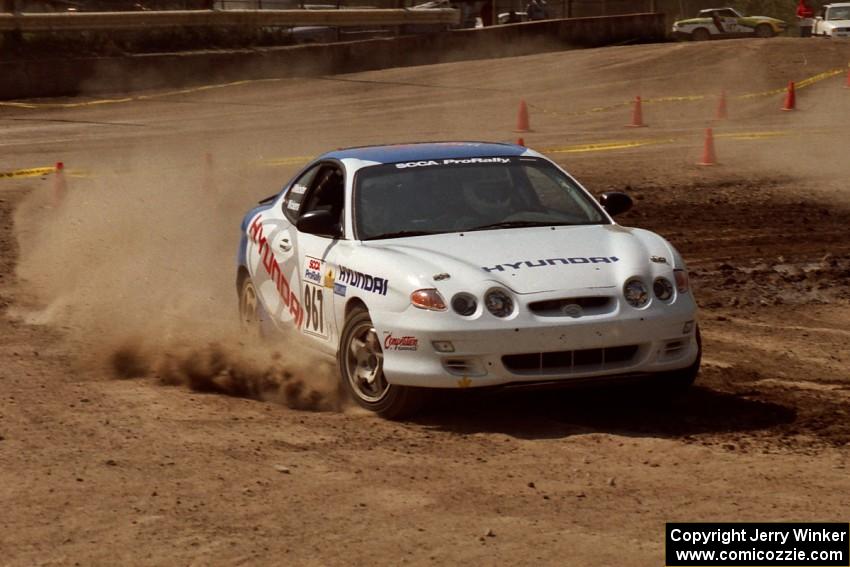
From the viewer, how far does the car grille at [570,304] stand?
304 inches

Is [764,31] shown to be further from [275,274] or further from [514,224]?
[514,224]

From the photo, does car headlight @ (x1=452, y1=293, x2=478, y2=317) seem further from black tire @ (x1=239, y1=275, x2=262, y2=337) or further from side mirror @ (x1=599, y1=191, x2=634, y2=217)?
black tire @ (x1=239, y1=275, x2=262, y2=337)

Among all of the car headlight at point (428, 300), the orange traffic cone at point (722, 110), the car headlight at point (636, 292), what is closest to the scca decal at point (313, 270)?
the car headlight at point (428, 300)

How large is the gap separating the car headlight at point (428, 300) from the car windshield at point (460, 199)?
2.91ft

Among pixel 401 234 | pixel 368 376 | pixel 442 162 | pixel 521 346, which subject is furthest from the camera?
pixel 442 162

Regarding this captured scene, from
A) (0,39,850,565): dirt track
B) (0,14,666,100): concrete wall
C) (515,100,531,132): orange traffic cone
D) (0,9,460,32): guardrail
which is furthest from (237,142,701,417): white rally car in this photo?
(0,9,460,32): guardrail

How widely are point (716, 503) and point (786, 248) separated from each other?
346 inches

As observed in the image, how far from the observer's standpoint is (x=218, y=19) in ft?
112

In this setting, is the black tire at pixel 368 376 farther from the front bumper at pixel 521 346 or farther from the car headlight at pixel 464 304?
the car headlight at pixel 464 304

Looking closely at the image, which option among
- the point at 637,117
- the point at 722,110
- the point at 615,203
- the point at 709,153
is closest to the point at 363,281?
the point at 615,203

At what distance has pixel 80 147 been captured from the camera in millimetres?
23297

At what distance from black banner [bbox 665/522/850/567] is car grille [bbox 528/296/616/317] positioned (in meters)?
2.09

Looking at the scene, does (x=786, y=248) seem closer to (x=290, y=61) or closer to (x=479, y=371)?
(x=479, y=371)

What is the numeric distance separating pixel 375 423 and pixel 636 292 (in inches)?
61.7
